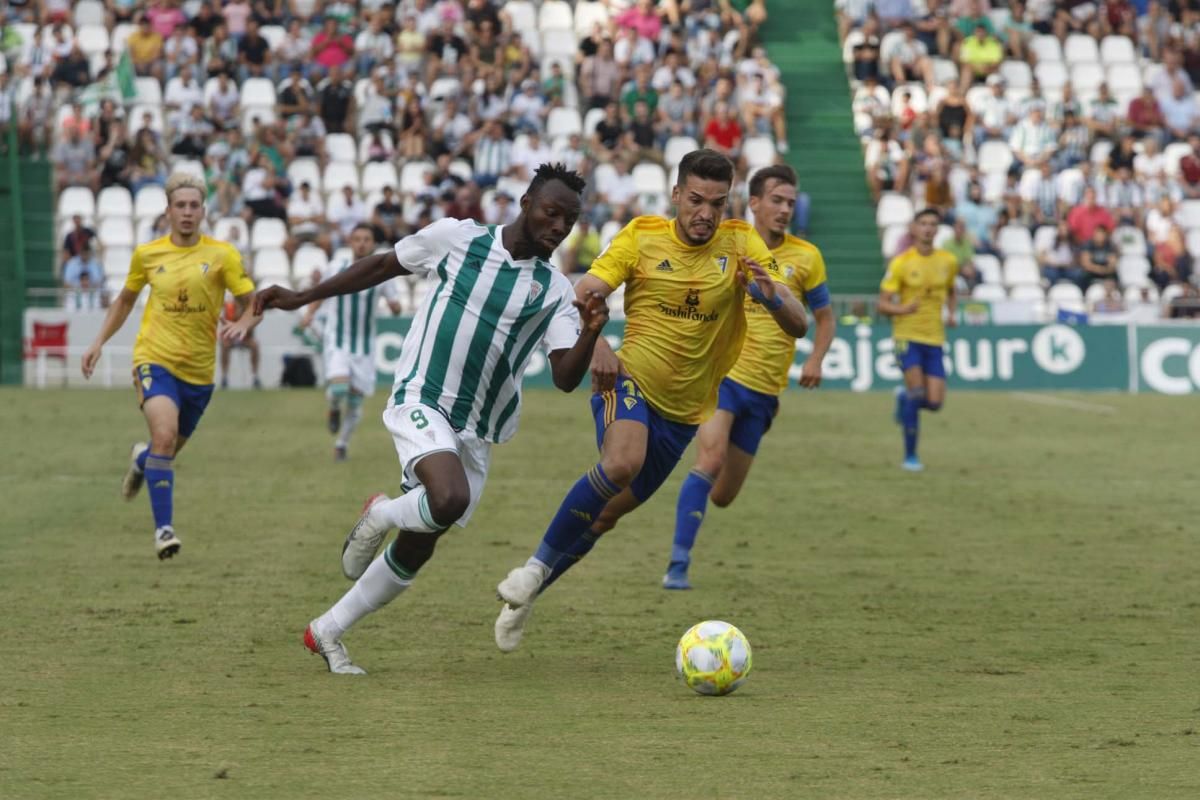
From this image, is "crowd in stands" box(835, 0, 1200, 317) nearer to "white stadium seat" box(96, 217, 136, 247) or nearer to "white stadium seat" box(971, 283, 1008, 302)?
"white stadium seat" box(971, 283, 1008, 302)

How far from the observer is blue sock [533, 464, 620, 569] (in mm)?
8797

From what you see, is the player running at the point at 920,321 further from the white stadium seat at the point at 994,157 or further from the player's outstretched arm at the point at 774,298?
the white stadium seat at the point at 994,157

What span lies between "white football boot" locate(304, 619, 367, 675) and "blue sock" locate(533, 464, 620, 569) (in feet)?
3.40

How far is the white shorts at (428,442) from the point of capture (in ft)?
26.5

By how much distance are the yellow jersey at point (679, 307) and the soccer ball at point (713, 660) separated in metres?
1.74

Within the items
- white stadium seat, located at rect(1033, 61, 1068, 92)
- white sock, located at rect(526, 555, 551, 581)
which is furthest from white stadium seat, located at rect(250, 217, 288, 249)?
white sock, located at rect(526, 555, 551, 581)

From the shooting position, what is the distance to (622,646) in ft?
29.9

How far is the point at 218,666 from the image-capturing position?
832cm

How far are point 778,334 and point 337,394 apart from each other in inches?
341

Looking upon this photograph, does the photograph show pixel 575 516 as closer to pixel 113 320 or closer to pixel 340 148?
pixel 113 320

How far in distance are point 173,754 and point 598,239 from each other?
24.8 metres

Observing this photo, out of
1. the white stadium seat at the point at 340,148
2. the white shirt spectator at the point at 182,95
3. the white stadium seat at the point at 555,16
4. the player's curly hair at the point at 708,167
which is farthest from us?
the white stadium seat at the point at 555,16

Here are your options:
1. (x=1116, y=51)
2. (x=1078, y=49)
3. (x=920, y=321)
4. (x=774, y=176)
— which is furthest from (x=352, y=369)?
(x=1116, y=51)

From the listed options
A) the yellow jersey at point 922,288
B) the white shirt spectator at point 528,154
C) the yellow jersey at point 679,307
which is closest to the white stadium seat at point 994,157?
the white shirt spectator at point 528,154
